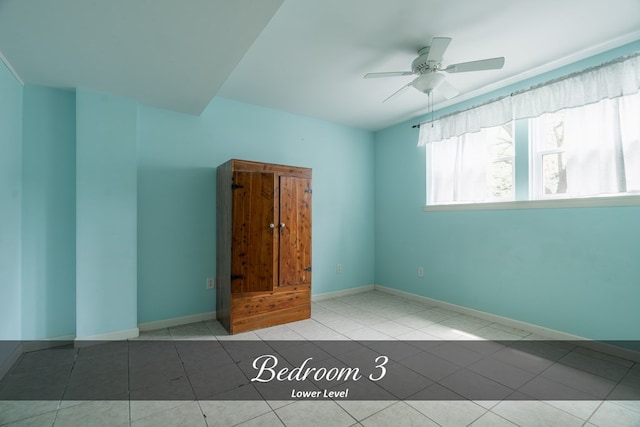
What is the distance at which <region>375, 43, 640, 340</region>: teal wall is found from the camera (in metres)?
2.27

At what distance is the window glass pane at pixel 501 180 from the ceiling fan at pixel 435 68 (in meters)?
1.06

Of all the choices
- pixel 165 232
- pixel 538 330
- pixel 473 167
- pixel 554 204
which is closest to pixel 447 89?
pixel 473 167

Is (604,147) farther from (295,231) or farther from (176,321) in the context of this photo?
(176,321)

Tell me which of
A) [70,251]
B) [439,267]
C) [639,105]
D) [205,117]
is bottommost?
[439,267]

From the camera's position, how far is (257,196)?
112 inches

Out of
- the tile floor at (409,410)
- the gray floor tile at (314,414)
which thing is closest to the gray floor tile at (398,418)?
the tile floor at (409,410)

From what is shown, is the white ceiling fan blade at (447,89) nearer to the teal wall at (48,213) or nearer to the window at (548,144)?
Answer: the window at (548,144)

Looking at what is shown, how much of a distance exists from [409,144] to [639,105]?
7.07ft

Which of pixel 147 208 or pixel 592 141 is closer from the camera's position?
pixel 592 141

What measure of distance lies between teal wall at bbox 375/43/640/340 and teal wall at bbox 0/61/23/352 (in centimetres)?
392

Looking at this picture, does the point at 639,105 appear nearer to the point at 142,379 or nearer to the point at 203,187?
the point at 203,187

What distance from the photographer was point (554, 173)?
2666mm

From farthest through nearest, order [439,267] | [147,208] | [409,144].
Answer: [409,144], [439,267], [147,208]

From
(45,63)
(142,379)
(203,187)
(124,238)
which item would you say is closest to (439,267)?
(203,187)
